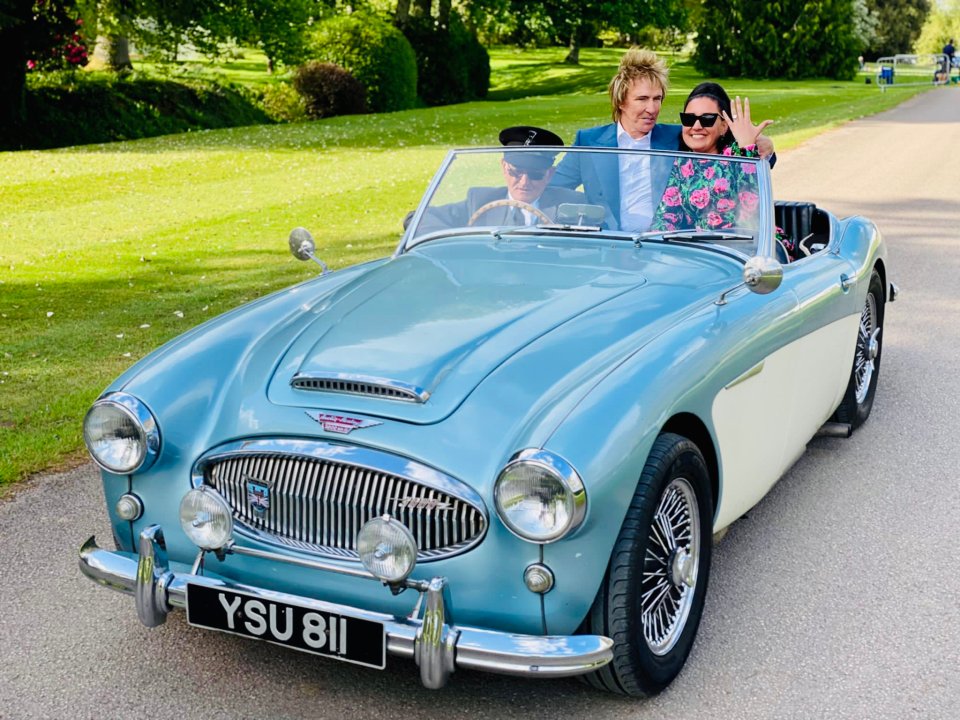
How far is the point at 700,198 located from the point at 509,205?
791mm

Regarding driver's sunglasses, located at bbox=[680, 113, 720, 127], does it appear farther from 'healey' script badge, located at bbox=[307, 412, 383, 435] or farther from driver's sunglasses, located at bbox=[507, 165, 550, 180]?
'healey' script badge, located at bbox=[307, 412, 383, 435]

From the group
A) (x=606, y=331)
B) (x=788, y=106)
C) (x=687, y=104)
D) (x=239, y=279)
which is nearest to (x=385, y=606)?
(x=606, y=331)

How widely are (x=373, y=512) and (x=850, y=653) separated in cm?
157

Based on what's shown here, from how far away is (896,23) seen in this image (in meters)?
70.6

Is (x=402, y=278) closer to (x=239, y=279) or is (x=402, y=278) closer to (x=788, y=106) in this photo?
(x=239, y=279)

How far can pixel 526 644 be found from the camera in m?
2.83

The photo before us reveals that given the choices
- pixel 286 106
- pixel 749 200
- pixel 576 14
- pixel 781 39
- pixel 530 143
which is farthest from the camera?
pixel 781 39

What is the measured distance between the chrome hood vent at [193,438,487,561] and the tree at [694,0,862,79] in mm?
44710

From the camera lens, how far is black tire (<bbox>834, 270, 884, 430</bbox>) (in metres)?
5.39

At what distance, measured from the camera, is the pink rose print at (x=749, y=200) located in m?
4.41

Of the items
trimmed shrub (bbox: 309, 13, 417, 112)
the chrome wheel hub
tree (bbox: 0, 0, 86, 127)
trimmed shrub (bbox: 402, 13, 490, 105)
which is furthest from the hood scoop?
trimmed shrub (bbox: 402, 13, 490, 105)

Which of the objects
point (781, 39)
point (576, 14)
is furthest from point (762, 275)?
point (781, 39)

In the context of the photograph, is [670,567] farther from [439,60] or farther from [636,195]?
[439,60]

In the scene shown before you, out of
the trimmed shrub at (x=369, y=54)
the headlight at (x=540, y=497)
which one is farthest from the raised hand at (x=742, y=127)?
the trimmed shrub at (x=369, y=54)
